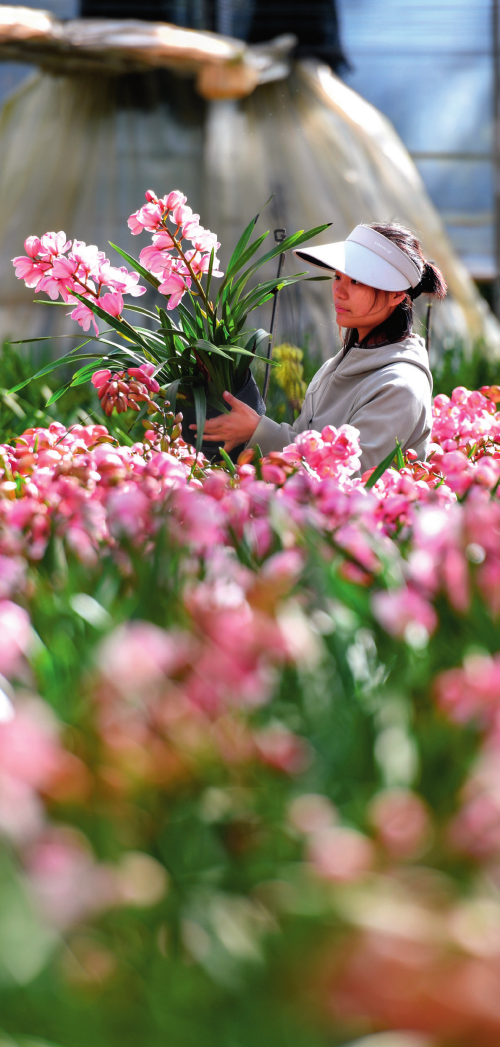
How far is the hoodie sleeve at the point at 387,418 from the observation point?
4.84ft

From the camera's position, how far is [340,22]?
222 inches

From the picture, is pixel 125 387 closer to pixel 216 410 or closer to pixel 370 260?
pixel 216 410

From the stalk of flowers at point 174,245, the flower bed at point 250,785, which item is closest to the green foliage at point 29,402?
the stalk of flowers at point 174,245

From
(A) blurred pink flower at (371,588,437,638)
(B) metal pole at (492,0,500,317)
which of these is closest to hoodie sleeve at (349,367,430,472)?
(A) blurred pink flower at (371,588,437,638)

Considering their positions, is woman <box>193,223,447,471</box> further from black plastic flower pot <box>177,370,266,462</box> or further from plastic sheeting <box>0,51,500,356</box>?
plastic sheeting <box>0,51,500,356</box>

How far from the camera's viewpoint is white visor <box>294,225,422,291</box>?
1490 mm

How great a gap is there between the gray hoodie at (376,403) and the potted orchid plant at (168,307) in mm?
122

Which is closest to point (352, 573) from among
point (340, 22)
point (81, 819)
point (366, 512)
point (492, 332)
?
point (366, 512)

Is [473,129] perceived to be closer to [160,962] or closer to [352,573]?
[352,573]

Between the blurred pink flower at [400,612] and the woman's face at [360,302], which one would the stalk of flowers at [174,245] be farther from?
the blurred pink flower at [400,612]

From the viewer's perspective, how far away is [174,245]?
1354mm

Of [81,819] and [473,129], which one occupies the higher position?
[81,819]

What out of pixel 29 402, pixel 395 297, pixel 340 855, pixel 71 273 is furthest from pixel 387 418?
pixel 29 402

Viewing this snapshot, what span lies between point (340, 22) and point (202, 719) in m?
6.22
